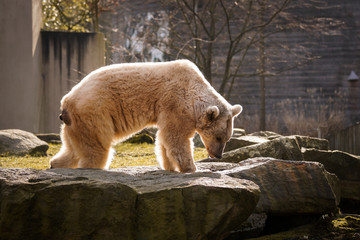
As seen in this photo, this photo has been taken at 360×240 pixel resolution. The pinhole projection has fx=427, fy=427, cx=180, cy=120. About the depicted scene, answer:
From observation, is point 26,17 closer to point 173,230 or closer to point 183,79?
point 183,79

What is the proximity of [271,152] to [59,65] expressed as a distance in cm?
791

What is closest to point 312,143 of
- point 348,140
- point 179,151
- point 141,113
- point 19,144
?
point 348,140

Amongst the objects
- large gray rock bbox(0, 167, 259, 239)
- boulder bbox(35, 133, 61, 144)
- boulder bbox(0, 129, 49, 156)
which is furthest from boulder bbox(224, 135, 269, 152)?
boulder bbox(35, 133, 61, 144)

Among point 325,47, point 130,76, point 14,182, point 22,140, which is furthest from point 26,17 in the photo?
point 325,47

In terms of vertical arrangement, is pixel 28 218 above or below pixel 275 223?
above

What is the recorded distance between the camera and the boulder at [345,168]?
7.45 metres

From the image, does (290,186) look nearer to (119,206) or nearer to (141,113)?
(141,113)

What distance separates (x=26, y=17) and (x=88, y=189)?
378 inches

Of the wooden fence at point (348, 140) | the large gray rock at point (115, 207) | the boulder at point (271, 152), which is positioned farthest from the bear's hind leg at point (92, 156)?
the wooden fence at point (348, 140)

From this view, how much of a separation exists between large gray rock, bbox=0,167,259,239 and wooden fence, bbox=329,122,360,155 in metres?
7.36

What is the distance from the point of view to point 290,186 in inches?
217

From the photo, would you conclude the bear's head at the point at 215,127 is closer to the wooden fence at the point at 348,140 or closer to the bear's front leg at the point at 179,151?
the bear's front leg at the point at 179,151

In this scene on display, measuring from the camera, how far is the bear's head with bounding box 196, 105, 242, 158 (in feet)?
18.7

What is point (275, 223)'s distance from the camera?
5.67 metres
